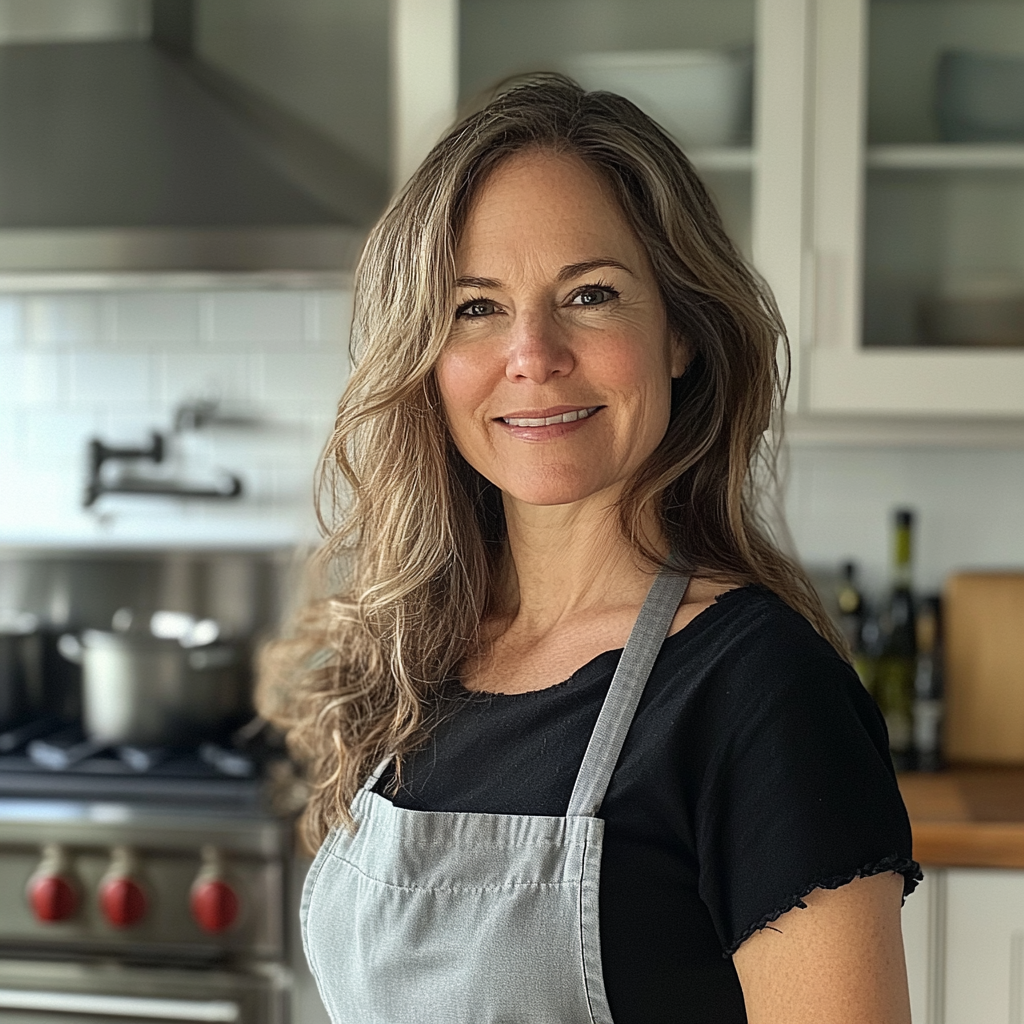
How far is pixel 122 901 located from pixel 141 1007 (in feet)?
0.55

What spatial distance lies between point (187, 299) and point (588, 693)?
6.23 feet

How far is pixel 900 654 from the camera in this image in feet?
7.85

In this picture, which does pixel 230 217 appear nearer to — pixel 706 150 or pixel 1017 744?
pixel 706 150

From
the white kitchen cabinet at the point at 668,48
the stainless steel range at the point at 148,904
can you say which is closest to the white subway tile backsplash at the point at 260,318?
the white kitchen cabinet at the point at 668,48

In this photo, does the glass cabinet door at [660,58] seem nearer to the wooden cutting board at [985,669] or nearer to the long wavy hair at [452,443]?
the wooden cutting board at [985,669]

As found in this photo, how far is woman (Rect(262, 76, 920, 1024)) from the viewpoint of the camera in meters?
0.82

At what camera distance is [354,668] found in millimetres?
1268

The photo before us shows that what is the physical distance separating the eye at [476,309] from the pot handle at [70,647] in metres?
1.61

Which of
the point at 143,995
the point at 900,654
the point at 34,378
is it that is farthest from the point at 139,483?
the point at 900,654

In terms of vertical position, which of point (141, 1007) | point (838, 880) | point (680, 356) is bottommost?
point (141, 1007)

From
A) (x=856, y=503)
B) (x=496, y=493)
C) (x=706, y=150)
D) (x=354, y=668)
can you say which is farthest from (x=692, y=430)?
(x=856, y=503)

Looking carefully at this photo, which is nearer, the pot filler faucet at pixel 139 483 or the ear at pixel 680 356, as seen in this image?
the ear at pixel 680 356

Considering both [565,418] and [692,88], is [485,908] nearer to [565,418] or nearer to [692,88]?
[565,418]

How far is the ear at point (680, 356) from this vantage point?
1.07 meters
